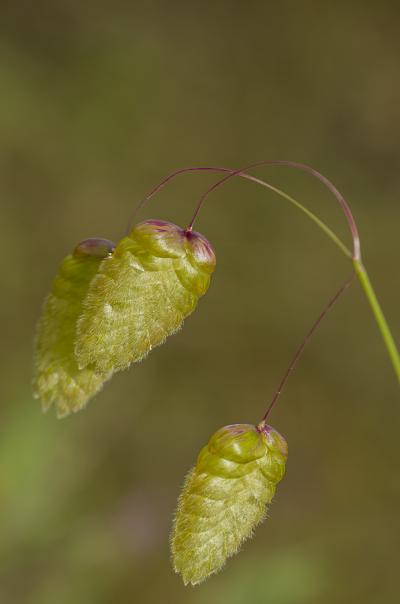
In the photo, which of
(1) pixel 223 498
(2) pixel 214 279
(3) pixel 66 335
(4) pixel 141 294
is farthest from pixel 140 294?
(2) pixel 214 279

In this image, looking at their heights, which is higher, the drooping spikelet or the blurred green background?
the drooping spikelet

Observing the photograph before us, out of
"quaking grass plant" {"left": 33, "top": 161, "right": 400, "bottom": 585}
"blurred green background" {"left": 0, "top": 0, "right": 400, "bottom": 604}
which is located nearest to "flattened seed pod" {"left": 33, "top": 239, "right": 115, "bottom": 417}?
"quaking grass plant" {"left": 33, "top": 161, "right": 400, "bottom": 585}

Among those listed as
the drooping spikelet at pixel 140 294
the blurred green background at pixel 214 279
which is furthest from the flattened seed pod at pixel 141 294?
the blurred green background at pixel 214 279

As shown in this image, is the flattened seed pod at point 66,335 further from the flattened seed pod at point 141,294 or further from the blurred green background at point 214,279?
the blurred green background at point 214,279

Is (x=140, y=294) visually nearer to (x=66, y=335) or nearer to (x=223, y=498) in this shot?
(x=66, y=335)

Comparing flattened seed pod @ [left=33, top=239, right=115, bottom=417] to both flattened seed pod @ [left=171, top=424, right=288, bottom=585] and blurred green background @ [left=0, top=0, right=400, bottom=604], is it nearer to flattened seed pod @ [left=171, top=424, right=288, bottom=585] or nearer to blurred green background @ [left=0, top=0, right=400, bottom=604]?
flattened seed pod @ [left=171, top=424, right=288, bottom=585]

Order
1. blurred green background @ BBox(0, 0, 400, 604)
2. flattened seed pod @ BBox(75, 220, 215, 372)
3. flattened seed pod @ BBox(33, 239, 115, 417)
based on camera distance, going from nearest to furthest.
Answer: flattened seed pod @ BBox(75, 220, 215, 372)
flattened seed pod @ BBox(33, 239, 115, 417)
blurred green background @ BBox(0, 0, 400, 604)
